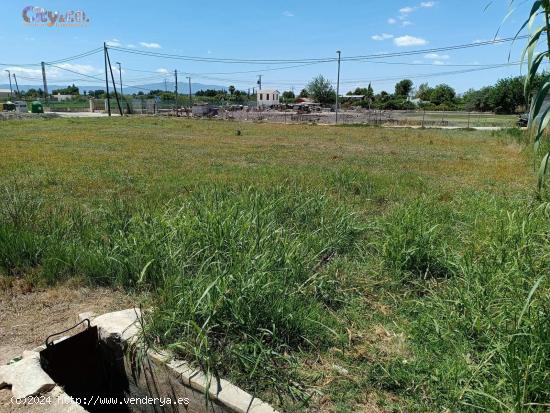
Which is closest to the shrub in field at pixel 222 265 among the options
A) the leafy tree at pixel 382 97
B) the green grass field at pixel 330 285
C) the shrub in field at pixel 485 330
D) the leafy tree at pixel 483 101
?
the green grass field at pixel 330 285

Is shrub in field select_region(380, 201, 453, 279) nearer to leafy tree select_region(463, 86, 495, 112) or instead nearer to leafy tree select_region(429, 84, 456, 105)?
leafy tree select_region(463, 86, 495, 112)

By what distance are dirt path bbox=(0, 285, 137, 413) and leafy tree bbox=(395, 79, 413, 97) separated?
309 ft

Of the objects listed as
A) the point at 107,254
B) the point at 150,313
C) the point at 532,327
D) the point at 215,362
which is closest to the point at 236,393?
the point at 215,362

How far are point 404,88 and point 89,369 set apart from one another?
318ft

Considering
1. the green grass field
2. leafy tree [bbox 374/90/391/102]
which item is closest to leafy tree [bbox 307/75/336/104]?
leafy tree [bbox 374/90/391/102]

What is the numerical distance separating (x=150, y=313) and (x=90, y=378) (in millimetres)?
660

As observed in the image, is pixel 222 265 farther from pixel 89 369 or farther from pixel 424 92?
pixel 424 92

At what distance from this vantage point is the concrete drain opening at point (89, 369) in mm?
2672

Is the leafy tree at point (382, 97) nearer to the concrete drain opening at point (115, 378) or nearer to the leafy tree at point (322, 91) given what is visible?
the leafy tree at point (322, 91)

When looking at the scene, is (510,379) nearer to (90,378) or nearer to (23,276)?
(90,378)

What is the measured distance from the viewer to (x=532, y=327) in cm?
218

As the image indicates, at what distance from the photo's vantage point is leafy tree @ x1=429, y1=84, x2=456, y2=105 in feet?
276

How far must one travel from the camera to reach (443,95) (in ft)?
282

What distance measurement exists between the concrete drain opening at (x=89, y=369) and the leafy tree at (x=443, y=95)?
88.8m
